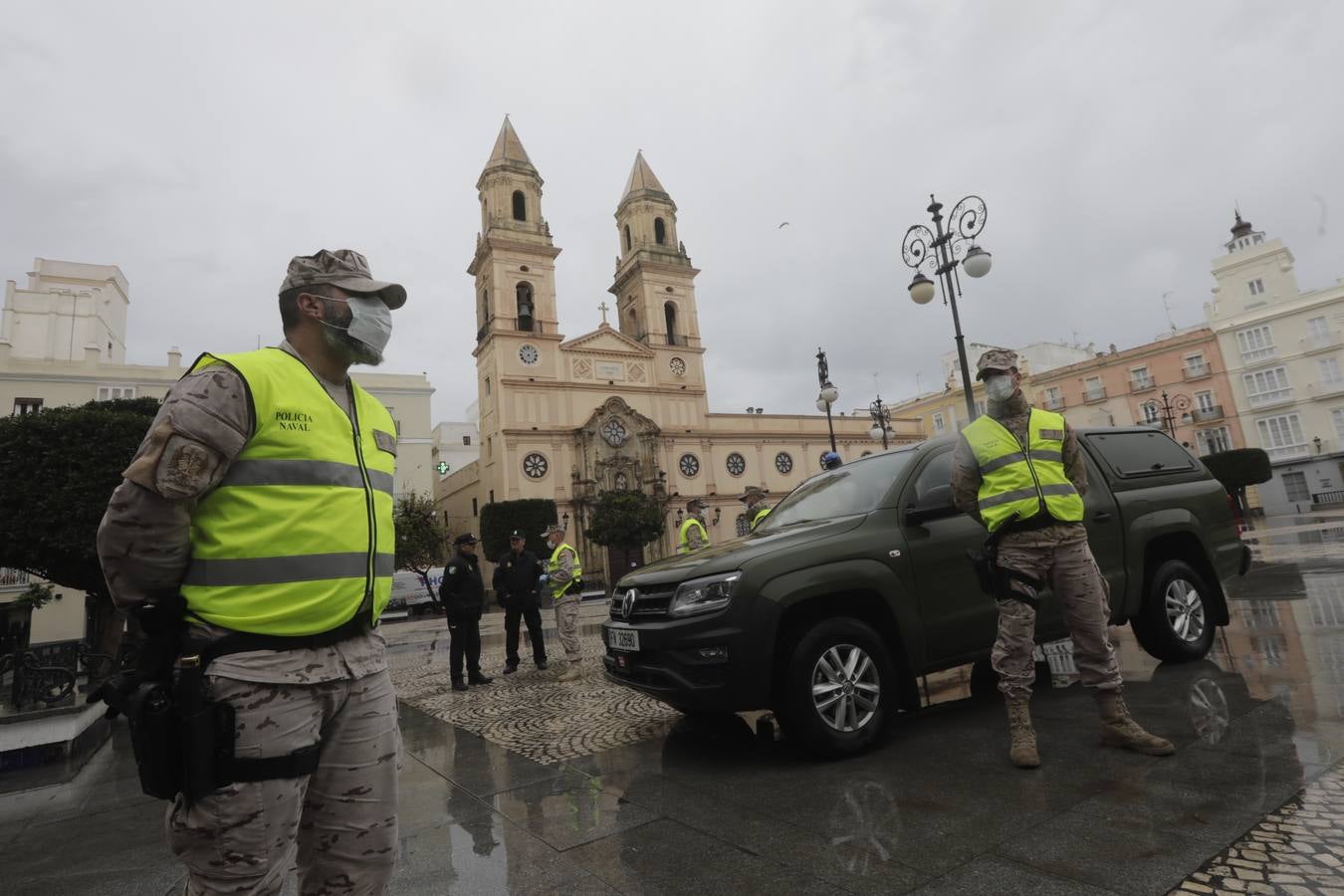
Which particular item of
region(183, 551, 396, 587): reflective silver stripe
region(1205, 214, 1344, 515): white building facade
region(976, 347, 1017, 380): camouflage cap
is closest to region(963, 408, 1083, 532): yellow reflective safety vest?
region(976, 347, 1017, 380): camouflage cap

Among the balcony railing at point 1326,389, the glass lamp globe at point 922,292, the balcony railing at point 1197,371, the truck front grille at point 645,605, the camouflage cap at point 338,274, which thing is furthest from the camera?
the balcony railing at point 1197,371

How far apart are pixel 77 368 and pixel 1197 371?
64700 millimetres

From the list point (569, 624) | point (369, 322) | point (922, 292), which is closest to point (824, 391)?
point (922, 292)

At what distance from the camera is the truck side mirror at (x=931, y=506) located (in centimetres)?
423

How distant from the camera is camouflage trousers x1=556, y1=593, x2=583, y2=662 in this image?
8720mm

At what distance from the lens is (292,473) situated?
1.76 m

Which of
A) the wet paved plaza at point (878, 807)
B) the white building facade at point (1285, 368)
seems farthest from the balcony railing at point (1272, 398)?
the wet paved plaza at point (878, 807)

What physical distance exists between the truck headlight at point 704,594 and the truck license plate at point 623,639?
12.7 inches

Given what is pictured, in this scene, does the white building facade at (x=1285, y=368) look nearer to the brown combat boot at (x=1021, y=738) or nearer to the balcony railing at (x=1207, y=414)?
the balcony railing at (x=1207, y=414)

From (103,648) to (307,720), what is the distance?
12408 millimetres

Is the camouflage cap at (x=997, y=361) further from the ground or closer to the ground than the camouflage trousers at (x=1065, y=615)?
further from the ground

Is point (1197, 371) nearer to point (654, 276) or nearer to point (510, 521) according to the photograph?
A: point (654, 276)

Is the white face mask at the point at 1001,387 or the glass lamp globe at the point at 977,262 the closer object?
the white face mask at the point at 1001,387

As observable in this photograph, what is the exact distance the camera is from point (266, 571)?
1.67m
